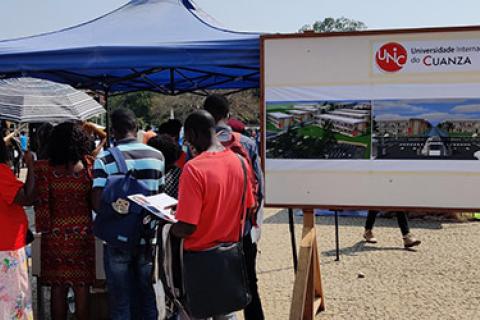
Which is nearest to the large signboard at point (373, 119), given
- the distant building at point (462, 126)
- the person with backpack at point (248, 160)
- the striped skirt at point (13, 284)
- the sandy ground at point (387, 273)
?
the distant building at point (462, 126)

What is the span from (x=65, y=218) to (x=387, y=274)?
3.88m

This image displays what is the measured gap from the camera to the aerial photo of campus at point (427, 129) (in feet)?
12.4

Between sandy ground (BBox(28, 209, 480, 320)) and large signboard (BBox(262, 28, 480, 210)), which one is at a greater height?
large signboard (BBox(262, 28, 480, 210))

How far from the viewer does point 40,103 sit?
3471 mm

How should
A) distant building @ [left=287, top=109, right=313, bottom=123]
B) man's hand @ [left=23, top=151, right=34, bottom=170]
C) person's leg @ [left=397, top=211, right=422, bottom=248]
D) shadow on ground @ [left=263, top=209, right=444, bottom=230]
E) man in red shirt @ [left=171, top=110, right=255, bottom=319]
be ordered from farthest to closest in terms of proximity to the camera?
shadow on ground @ [left=263, top=209, right=444, bottom=230]
person's leg @ [left=397, top=211, right=422, bottom=248]
distant building @ [left=287, top=109, right=313, bottom=123]
man's hand @ [left=23, top=151, right=34, bottom=170]
man in red shirt @ [left=171, top=110, right=255, bottom=319]

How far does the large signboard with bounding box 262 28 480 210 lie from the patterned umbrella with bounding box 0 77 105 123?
135 cm

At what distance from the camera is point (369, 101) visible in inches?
153

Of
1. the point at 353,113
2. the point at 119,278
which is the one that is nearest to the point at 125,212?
the point at 119,278

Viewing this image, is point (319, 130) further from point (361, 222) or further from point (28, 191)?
point (361, 222)

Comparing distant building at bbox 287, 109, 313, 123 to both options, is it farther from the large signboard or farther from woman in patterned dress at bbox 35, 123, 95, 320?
woman in patterned dress at bbox 35, 123, 95, 320

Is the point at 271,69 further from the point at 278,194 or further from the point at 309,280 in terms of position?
the point at 309,280

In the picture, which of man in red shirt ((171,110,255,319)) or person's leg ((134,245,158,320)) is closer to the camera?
man in red shirt ((171,110,255,319))

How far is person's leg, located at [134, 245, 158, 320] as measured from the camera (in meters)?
3.52

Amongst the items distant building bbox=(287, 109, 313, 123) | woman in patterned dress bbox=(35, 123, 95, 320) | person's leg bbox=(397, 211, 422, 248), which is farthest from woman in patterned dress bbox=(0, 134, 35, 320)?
person's leg bbox=(397, 211, 422, 248)
